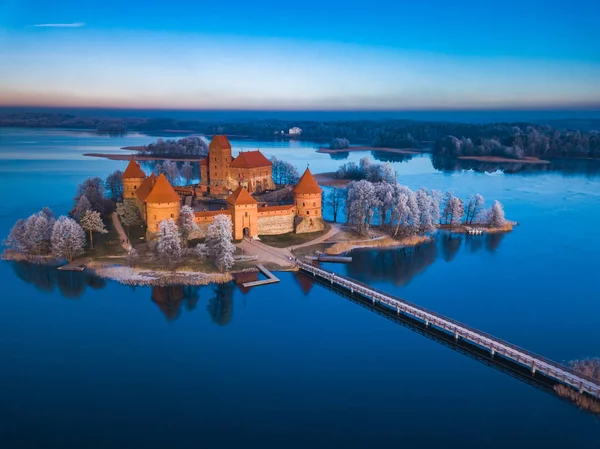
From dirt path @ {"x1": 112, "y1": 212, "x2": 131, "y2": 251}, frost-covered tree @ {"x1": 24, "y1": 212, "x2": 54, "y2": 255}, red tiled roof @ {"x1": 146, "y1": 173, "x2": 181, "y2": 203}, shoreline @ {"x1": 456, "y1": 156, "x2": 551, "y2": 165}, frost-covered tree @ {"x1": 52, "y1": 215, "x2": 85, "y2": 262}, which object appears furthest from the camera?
shoreline @ {"x1": 456, "y1": 156, "x2": 551, "y2": 165}

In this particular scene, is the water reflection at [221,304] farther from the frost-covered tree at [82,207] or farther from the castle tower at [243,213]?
the frost-covered tree at [82,207]

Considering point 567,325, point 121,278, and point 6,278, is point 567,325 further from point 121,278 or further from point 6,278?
point 6,278

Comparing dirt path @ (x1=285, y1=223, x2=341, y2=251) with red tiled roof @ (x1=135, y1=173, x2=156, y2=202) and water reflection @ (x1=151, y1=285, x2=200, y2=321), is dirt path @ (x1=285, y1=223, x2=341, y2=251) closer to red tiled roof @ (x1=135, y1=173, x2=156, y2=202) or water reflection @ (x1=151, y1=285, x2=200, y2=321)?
water reflection @ (x1=151, y1=285, x2=200, y2=321)

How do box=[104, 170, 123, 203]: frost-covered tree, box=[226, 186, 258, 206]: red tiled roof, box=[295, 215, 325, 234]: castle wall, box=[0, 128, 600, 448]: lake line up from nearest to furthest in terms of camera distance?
box=[0, 128, 600, 448]: lake, box=[226, 186, 258, 206]: red tiled roof, box=[295, 215, 325, 234]: castle wall, box=[104, 170, 123, 203]: frost-covered tree

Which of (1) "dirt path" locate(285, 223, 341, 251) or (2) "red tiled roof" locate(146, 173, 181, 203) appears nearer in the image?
(2) "red tiled roof" locate(146, 173, 181, 203)

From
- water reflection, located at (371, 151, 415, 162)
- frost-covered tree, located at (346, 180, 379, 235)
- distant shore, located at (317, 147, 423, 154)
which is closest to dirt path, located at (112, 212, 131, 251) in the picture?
frost-covered tree, located at (346, 180, 379, 235)

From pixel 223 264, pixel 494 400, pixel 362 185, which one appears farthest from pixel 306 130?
pixel 494 400
